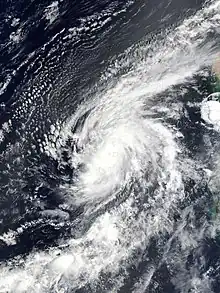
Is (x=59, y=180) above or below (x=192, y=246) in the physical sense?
above

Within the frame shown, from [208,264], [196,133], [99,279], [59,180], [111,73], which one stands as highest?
[111,73]

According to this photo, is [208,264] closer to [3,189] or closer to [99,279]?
[99,279]

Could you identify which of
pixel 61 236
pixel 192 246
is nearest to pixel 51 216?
pixel 61 236

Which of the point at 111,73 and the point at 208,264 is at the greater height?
the point at 111,73

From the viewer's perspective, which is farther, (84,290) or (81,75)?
(81,75)

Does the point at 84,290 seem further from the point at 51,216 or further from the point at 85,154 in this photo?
the point at 85,154

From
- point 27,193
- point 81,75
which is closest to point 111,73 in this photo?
point 81,75
